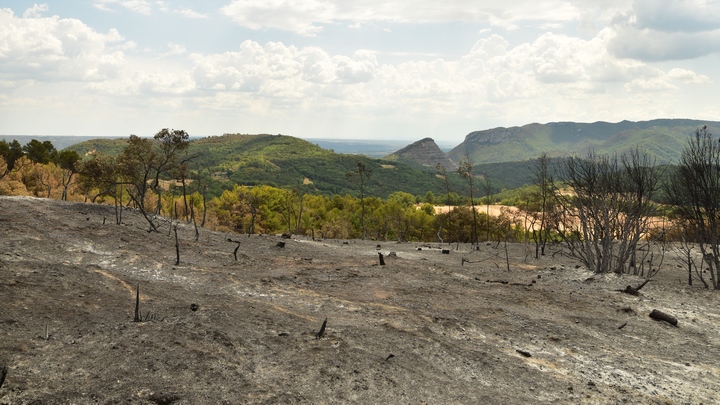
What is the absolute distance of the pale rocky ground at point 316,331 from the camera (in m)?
8.80

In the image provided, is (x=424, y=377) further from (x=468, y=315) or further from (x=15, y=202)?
(x=15, y=202)

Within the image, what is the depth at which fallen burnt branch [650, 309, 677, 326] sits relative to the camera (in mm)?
16359

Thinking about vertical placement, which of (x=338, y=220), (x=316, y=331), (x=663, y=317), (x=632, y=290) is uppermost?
(x=316, y=331)

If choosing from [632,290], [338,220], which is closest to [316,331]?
[632,290]

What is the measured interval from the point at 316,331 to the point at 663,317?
13582mm

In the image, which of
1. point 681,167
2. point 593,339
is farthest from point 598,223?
point 593,339

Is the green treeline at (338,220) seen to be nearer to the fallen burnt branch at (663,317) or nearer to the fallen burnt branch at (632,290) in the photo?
the fallen burnt branch at (632,290)

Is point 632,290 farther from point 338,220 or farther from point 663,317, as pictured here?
point 338,220

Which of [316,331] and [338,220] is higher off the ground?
[316,331]

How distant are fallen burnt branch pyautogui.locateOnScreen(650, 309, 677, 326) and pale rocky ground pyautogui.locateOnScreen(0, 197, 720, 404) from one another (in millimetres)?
392

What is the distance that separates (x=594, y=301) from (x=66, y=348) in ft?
62.6

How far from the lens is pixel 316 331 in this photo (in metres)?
12.0

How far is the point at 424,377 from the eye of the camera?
10.3 meters

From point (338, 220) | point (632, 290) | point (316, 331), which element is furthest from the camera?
point (338, 220)
